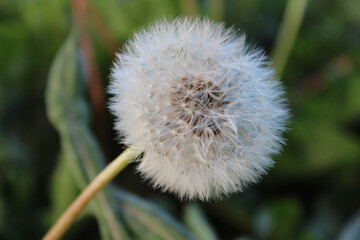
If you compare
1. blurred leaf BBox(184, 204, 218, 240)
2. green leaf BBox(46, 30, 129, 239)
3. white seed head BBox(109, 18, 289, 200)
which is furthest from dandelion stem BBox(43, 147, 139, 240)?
blurred leaf BBox(184, 204, 218, 240)

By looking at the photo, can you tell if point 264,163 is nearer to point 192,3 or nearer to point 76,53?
point 76,53

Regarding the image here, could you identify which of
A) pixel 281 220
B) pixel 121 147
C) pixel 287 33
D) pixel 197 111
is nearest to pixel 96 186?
pixel 197 111

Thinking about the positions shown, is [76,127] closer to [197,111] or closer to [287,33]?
[197,111]

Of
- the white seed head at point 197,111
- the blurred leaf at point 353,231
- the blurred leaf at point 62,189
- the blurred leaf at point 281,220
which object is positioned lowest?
the blurred leaf at point 62,189

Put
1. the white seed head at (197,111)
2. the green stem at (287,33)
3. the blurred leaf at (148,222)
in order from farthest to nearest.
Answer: the green stem at (287,33) < the blurred leaf at (148,222) < the white seed head at (197,111)

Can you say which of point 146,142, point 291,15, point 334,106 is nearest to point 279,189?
point 334,106

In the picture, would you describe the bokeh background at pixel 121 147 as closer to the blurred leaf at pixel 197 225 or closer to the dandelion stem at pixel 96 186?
the blurred leaf at pixel 197 225

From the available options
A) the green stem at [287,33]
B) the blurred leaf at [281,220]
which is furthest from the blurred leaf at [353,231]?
the green stem at [287,33]
